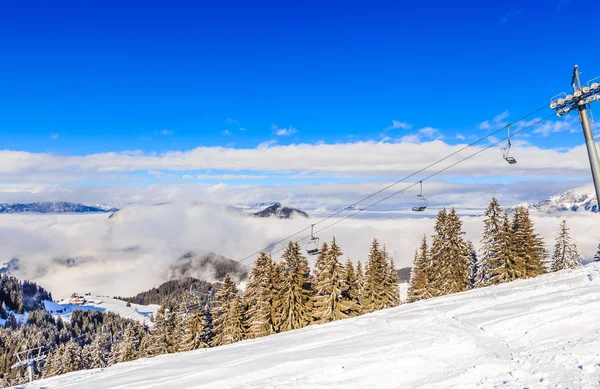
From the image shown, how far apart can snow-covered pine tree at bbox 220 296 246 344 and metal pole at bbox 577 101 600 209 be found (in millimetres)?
34344

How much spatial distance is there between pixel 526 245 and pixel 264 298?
2929 cm

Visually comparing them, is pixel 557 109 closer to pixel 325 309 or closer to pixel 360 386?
pixel 360 386

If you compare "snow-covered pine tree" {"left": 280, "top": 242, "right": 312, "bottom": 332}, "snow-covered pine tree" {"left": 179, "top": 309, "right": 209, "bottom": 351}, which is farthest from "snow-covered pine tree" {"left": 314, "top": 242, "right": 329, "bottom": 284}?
"snow-covered pine tree" {"left": 179, "top": 309, "right": 209, "bottom": 351}

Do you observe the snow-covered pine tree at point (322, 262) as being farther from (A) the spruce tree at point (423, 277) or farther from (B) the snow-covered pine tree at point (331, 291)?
(A) the spruce tree at point (423, 277)

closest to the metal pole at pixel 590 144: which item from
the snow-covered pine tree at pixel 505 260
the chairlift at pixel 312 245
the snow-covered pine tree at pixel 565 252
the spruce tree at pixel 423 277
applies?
the chairlift at pixel 312 245

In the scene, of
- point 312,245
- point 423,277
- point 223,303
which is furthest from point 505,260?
point 223,303

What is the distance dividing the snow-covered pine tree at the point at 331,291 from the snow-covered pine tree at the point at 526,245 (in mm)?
19110

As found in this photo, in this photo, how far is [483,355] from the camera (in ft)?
37.3

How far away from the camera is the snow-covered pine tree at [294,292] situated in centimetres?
3678

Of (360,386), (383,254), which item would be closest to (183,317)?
(383,254)

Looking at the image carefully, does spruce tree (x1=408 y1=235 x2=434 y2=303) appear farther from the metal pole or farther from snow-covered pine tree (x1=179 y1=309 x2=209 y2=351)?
the metal pole

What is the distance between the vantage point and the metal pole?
14422 millimetres

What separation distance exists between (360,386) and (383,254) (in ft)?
113

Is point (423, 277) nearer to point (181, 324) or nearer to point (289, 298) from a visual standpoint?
point (289, 298)
